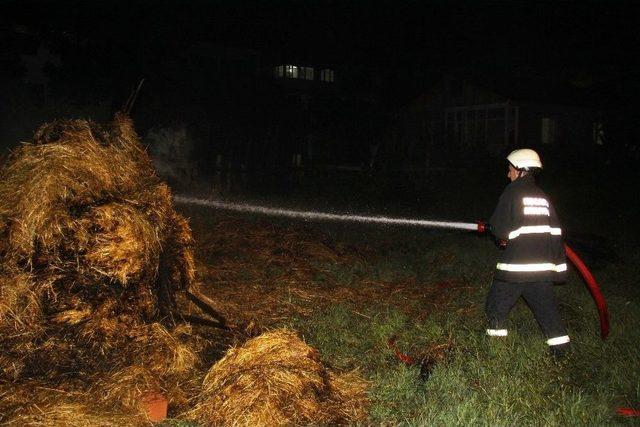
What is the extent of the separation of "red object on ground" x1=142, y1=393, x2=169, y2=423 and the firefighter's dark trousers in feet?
9.65

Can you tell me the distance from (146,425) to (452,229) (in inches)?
398

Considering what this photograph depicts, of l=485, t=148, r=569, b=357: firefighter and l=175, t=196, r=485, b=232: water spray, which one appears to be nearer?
l=485, t=148, r=569, b=357: firefighter

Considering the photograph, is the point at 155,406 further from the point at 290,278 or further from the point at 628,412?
the point at 290,278

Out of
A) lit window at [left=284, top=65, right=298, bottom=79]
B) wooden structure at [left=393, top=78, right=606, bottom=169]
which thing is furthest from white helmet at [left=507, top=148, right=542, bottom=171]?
lit window at [left=284, top=65, right=298, bottom=79]

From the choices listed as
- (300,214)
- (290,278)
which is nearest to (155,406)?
(290,278)

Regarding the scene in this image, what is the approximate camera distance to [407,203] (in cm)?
1600

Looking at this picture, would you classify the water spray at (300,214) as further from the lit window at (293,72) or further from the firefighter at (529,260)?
the lit window at (293,72)

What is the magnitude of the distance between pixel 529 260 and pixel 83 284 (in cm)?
379

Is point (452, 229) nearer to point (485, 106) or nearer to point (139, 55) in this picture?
point (139, 55)

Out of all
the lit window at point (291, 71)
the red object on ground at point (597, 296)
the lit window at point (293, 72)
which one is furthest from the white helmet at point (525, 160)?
the lit window at point (291, 71)

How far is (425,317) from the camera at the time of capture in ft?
20.4

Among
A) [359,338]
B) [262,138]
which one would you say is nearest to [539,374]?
[359,338]

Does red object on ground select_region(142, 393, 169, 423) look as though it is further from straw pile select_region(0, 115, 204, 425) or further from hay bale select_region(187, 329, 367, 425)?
hay bale select_region(187, 329, 367, 425)

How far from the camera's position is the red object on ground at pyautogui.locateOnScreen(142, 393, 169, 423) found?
3.75 meters
